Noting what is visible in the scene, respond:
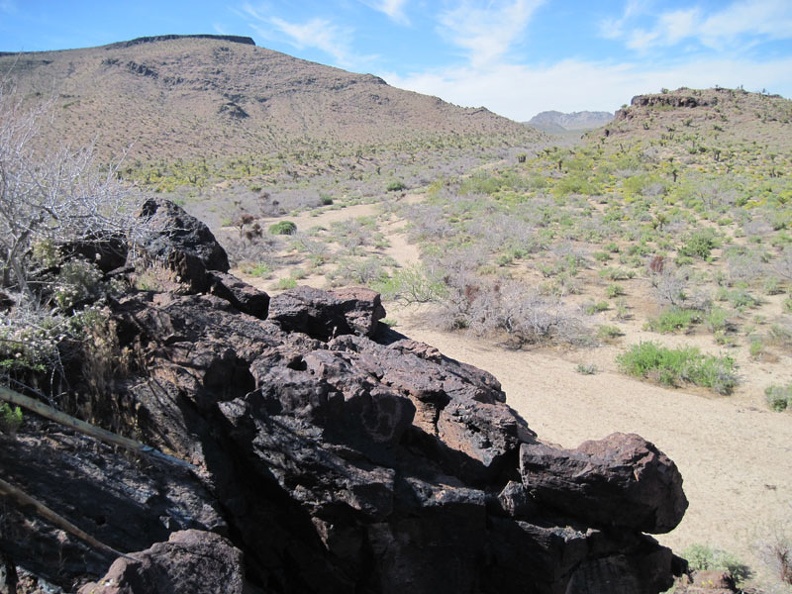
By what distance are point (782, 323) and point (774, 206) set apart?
1303 centimetres

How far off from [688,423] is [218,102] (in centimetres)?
7929

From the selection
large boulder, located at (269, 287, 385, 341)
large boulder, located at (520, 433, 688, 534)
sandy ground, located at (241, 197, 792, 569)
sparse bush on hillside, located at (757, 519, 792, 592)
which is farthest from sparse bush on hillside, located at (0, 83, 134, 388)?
sparse bush on hillside, located at (757, 519, 792, 592)

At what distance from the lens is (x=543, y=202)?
89.7ft

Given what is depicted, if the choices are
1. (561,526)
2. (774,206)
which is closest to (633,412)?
(561,526)

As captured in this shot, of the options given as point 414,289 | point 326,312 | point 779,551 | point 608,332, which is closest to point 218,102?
point 414,289

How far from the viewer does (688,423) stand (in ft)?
28.3

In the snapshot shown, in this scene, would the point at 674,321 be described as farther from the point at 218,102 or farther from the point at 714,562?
the point at 218,102

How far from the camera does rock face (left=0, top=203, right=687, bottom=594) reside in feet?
9.77

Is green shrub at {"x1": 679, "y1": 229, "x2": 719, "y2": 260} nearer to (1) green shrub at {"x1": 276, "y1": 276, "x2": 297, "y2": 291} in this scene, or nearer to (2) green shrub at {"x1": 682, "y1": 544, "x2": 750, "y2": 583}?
(1) green shrub at {"x1": 276, "y1": 276, "x2": 297, "y2": 291}

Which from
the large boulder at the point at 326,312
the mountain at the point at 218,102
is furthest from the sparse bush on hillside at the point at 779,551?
the mountain at the point at 218,102

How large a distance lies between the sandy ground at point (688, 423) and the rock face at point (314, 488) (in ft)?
8.36

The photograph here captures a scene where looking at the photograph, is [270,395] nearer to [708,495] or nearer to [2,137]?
[2,137]

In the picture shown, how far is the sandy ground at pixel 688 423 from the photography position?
6512 millimetres

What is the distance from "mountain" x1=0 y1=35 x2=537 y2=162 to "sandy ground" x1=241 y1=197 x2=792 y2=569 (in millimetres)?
51945
